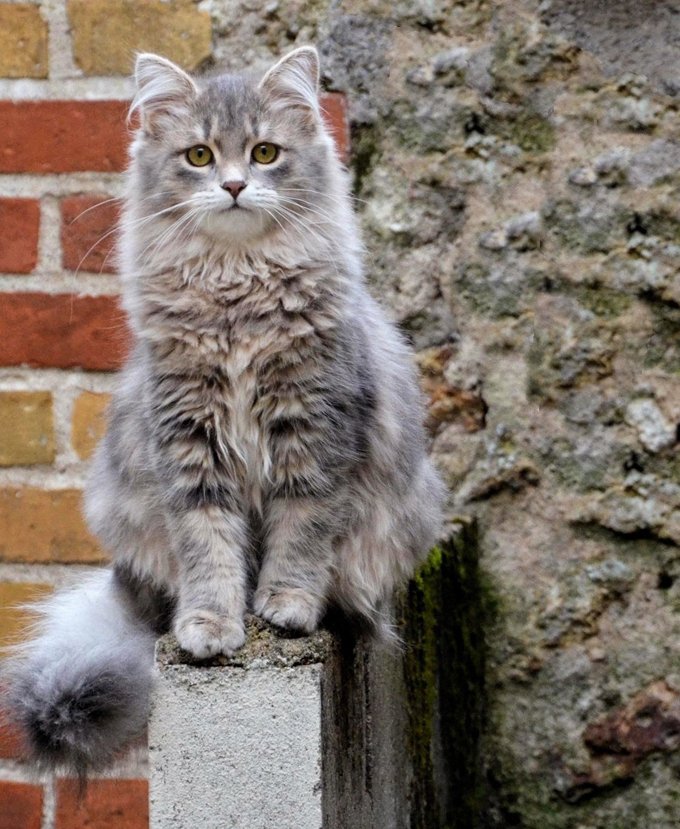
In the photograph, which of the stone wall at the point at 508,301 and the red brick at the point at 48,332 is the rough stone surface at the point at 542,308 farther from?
the red brick at the point at 48,332

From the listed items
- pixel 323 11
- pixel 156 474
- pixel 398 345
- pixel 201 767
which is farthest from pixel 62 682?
pixel 323 11

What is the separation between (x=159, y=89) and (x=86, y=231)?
2.08ft

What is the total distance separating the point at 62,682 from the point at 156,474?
1.40 ft

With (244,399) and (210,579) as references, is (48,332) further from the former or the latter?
(210,579)

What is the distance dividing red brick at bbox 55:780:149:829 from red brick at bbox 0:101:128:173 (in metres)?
1.38

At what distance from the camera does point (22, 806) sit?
2.74 meters

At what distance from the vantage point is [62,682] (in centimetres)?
185

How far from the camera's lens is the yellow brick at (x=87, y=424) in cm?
279

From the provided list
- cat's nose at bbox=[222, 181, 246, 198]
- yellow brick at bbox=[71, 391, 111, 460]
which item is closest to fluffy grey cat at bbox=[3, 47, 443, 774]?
cat's nose at bbox=[222, 181, 246, 198]

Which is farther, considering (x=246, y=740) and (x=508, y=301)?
(x=508, y=301)

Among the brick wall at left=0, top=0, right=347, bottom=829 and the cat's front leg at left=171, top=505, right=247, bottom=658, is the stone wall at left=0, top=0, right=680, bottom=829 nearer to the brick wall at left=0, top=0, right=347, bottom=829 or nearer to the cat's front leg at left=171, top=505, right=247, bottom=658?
the brick wall at left=0, top=0, right=347, bottom=829

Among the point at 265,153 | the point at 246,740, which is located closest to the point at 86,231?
the point at 265,153

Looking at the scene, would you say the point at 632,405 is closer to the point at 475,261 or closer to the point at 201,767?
the point at 475,261

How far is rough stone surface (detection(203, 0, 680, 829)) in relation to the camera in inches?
110
